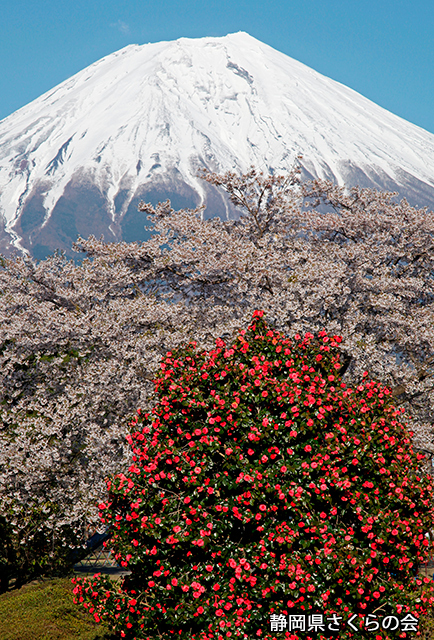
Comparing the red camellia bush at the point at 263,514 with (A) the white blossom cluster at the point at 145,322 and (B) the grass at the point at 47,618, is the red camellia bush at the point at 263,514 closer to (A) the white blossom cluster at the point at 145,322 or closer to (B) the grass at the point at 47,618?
(B) the grass at the point at 47,618

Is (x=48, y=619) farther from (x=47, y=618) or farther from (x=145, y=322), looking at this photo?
(x=145, y=322)

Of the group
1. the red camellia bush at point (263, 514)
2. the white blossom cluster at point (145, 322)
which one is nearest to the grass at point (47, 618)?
the white blossom cluster at point (145, 322)

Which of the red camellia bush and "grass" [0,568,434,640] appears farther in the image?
"grass" [0,568,434,640]

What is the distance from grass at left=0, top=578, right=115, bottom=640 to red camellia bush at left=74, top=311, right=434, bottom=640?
263 centimetres

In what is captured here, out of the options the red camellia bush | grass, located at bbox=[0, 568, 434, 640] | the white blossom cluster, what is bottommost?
grass, located at bbox=[0, 568, 434, 640]

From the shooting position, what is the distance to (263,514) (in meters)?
6.69

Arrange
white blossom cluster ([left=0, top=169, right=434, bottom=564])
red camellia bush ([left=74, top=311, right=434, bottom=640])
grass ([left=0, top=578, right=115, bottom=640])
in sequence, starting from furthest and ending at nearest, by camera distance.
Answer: white blossom cluster ([left=0, top=169, right=434, bottom=564]), grass ([left=0, top=578, right=115, bottom=640]), red camellia bush ([left=74, top=311, right=434, bottom=640])

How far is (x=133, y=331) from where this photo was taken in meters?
15.8

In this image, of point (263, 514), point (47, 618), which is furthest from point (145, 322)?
point (263, 514)

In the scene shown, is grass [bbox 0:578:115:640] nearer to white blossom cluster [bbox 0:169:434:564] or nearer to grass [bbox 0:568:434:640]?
grass [bbox 0:568:434:640]

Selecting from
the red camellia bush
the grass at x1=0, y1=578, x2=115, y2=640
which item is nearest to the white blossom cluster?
the grass at x1=0, y1=578, x2=115, y2=640

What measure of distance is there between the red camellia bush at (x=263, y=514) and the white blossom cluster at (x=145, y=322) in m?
5.64

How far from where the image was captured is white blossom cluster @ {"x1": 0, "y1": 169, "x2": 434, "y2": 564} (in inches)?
531

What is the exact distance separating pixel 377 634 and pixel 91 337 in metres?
10.6
